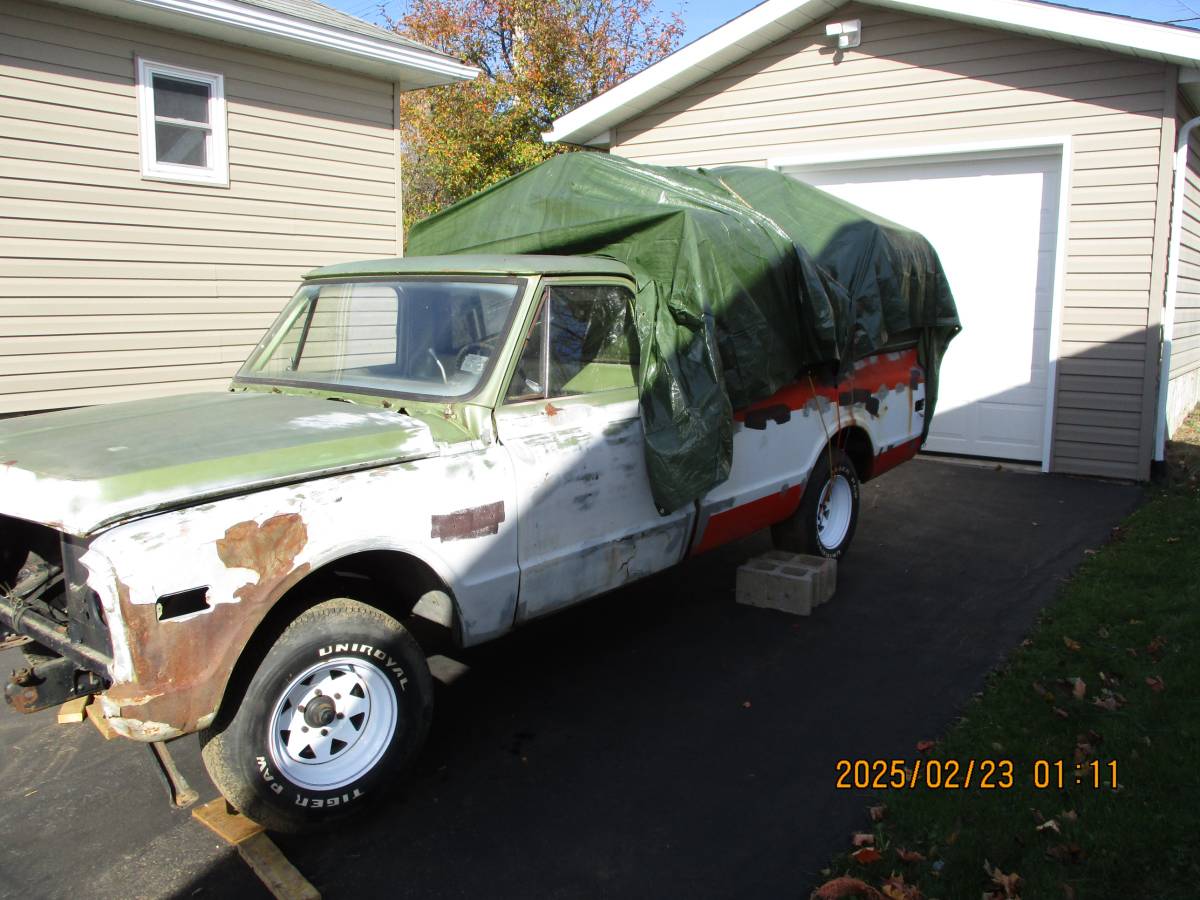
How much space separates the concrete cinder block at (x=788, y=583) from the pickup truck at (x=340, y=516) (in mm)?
538

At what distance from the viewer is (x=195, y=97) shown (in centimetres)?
845

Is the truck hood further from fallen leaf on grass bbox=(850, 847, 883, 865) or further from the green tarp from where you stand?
fallen leaf on grass bbox=(850, 847, 883, 865)

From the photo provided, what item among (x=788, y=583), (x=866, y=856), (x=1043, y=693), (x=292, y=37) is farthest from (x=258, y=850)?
(x=292, y=37)

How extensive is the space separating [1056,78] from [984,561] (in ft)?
16.1

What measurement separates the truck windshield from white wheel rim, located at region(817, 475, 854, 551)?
279cm

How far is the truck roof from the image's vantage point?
4176 millimetres

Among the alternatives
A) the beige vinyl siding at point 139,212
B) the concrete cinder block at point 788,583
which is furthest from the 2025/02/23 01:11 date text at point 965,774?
the beige vinyl siding at point 139,212

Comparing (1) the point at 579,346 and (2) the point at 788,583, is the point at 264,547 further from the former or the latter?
(2) the point at 788,583

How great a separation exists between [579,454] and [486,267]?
3.10 feet

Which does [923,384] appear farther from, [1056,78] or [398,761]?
[398,761]

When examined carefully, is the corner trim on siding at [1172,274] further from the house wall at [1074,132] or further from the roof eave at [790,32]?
the roof eave at [790,32]

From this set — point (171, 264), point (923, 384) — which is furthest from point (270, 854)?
point (171, 264)

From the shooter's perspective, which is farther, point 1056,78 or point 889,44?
point 889,44

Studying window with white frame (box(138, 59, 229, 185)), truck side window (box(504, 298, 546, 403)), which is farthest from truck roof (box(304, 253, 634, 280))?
window with white frame (box(138, 59, 229, 185))
